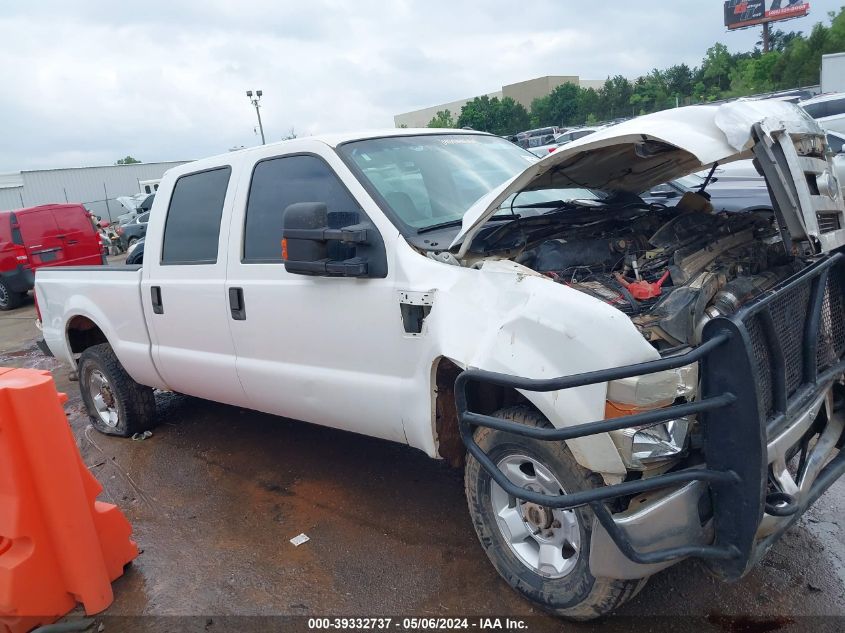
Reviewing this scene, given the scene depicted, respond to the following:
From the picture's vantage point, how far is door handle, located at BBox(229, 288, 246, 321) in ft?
12.4

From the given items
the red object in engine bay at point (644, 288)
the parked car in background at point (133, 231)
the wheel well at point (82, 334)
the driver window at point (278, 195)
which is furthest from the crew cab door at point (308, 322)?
the parked car in background at point (133, 231)

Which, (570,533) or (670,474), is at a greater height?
(670,474)

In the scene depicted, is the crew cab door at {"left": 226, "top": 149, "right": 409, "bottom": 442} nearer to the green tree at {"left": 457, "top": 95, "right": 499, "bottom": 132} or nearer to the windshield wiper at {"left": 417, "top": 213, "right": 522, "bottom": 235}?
the windshield wiper at {"left": 417, "top": 213, "right": 522, "bottom": 235}

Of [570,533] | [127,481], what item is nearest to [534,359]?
[570,533]

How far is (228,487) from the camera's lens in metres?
4.27

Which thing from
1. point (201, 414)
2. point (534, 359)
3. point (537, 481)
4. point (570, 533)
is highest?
point (534, 359)

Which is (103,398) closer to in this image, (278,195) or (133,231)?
(278,195)

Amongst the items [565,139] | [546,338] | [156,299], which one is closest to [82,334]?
[156,299]

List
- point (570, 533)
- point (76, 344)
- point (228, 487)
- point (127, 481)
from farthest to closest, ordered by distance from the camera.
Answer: point (76, 344) → point (127, 481) → point (228, 487) → point (570, 533)

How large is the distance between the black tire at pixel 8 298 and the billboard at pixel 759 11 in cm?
6221

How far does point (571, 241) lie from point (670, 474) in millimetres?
1156

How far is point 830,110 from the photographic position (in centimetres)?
1359

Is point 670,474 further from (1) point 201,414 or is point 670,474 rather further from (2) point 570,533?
(1) point 201,414

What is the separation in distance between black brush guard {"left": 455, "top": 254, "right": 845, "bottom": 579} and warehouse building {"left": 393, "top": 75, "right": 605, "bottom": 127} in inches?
2841
